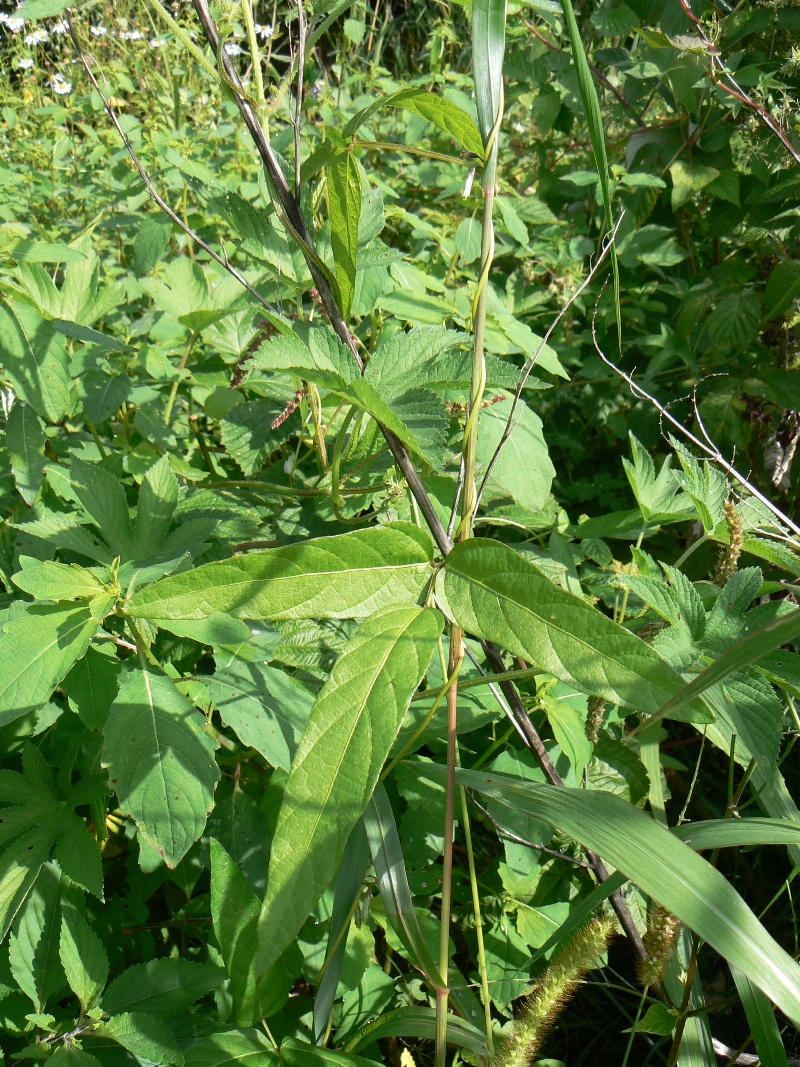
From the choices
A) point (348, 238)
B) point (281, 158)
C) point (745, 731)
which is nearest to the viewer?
point (348, 238)

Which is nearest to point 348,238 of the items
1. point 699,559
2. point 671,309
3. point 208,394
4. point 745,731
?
point 745,731

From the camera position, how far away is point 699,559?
2.14 metres

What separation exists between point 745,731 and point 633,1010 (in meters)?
0.91

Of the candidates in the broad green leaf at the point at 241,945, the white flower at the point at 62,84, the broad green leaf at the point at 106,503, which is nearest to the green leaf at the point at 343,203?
the broad green leaf at the point at 106,503

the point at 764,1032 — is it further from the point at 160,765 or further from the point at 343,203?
the point at 343,203

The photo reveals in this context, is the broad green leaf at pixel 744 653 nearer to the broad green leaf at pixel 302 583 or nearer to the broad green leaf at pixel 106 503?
the broad green leaf at pixel 302 583

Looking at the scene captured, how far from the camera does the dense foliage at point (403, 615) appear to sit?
28.5 inches

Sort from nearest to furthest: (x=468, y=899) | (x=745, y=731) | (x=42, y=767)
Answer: (x=745, y=731)
(x=42, y=767)
(x=468, y=899)

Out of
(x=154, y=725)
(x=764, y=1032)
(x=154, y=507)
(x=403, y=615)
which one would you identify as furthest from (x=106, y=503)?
(x=764, y=1032)

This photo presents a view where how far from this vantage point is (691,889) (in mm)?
711

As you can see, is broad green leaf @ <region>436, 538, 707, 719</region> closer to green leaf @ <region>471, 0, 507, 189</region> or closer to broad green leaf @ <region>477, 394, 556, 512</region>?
green leaf @ <region>471, 0, 507, 189</region>

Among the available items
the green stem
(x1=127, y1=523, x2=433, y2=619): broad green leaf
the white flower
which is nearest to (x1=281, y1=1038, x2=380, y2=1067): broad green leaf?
(x1=127, y1=523, x2=433, y2=619): broad green leaf

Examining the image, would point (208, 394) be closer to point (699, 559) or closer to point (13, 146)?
point (699, 559)

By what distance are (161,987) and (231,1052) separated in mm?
192
